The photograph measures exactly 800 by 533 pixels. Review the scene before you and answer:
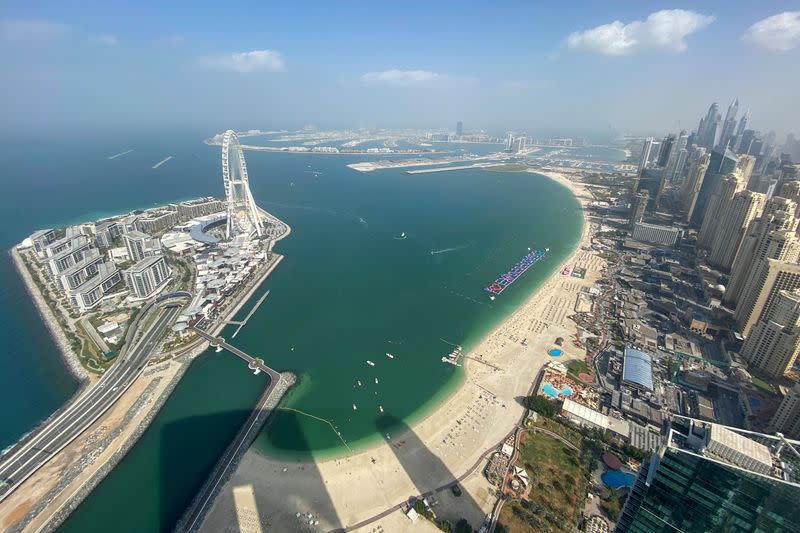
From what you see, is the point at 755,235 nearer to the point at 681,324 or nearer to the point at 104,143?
the point at 681,324

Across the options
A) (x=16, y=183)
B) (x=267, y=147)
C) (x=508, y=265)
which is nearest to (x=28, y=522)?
(x=508, y=265)

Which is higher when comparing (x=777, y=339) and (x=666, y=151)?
(x=666, y=151)

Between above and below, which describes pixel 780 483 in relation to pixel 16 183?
above

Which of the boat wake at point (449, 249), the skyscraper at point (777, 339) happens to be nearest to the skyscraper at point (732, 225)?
the skyscraper at point (777, 339)

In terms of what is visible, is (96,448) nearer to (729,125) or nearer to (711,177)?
(711,177)

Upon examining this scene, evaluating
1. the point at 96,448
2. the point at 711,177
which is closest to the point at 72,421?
the point at 96,448

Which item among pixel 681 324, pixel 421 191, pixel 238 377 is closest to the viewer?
pixel 238 377

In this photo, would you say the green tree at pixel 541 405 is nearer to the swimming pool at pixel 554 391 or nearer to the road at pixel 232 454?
the swimming pool at pixel 554 391
